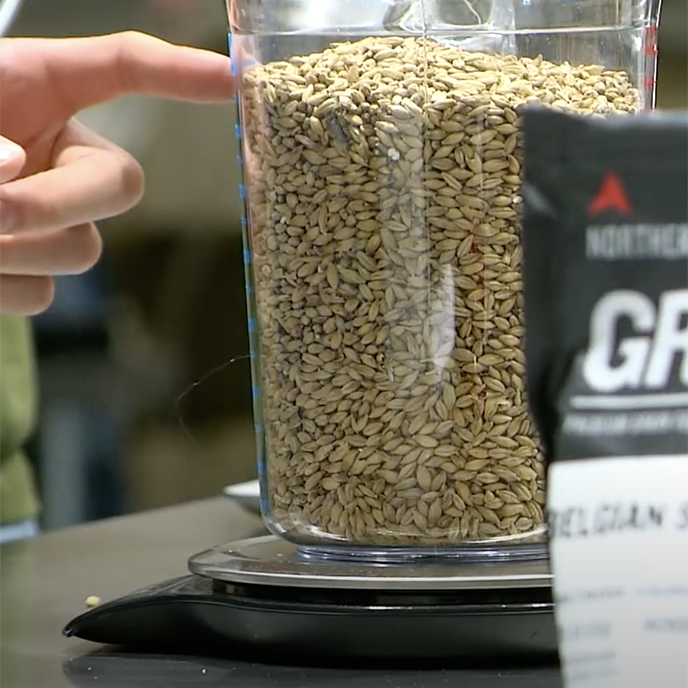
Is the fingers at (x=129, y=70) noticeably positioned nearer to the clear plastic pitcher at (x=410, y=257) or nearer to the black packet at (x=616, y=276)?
the clear plastic pitcher at (x=410, y=257)

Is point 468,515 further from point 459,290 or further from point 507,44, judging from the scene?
point 507,44

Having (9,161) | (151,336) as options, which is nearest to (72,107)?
(9,161)

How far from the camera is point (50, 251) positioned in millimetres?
809

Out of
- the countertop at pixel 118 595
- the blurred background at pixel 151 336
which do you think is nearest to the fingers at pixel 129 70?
the countertop at pixel 118 595

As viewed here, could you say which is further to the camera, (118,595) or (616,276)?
(118,595)

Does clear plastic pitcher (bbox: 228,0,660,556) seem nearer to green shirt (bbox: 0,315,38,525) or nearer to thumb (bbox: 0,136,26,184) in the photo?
thumb (bbox: 0,136,26,184)

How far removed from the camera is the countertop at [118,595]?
570mm

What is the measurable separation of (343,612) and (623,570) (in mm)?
224

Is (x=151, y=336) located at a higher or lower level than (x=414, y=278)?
lower

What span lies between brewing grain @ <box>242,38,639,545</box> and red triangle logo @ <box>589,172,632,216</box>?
208 millimetres

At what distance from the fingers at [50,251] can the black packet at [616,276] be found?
454mm

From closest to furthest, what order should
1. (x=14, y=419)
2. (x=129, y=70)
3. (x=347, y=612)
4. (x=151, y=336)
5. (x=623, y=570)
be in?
(x=623, y=570)
(x=347, y=612)
(x=129, y=70)
(x=14, y=419)
(x=151, y=336)

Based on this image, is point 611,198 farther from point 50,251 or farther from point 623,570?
point 50,251

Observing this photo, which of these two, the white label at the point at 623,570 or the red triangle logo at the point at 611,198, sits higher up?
the red triangle logo at the point at 611,198
